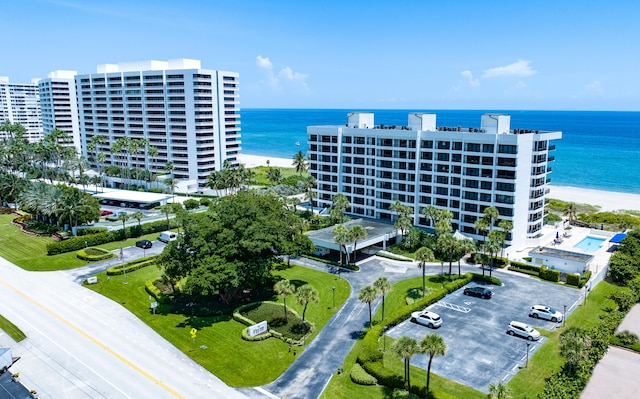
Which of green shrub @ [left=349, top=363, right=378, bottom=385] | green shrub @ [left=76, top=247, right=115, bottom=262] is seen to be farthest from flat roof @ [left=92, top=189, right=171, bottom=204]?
green shrub @ [left=349, top=363, right=378, bottom=385]

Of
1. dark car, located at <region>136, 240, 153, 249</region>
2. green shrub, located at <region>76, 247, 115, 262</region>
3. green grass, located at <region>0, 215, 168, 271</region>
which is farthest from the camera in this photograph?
dark car, located at <region>136, 240, 153, 249</region>

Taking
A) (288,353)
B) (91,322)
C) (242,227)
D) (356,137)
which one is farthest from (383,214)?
(91,322)

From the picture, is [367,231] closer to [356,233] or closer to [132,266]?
[356,233]

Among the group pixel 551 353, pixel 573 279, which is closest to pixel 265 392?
pixel 551 353

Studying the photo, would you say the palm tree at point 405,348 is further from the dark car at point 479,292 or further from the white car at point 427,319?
the dark car at point 479,292

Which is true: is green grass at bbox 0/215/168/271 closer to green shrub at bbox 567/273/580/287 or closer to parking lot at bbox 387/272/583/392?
parking lot at bbox 387/272/583/392

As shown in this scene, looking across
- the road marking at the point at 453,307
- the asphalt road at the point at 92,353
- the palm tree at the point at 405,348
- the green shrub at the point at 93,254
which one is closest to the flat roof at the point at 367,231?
the road marking at the point at 453,307

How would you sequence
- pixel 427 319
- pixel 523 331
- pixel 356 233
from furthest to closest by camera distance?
1. pixel 356 233
2. pixel 427 319
3. pixel 523 331
